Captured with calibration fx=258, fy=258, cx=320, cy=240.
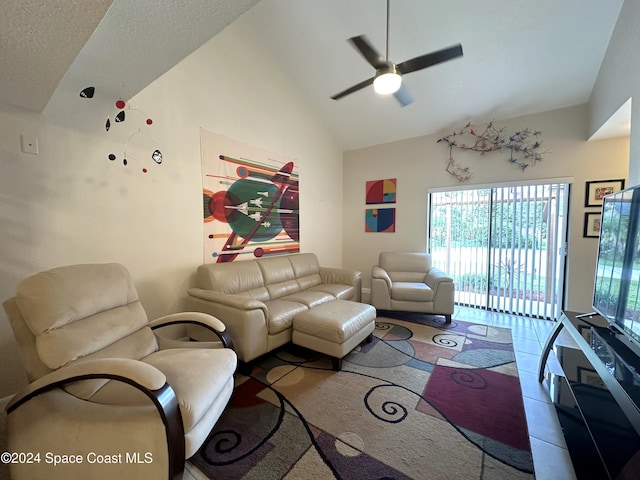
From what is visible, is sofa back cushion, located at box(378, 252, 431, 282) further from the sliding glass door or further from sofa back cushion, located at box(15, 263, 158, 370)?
sofa back cushion, located at box(15, 263, 158, 370)

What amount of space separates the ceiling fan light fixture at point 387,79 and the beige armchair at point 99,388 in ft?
7.65

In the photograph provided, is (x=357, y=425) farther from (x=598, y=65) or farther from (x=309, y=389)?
(x=598, y=65)

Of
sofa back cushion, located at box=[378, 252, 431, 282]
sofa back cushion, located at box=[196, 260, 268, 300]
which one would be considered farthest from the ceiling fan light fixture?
sofa back cushion, located at box=[378, 252, 431, 282]

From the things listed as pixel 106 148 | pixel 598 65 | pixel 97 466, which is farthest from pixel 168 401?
pixel 598 65

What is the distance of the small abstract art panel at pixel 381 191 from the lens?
14.8 ft

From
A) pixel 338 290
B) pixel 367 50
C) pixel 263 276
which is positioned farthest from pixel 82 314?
pixel 367 50

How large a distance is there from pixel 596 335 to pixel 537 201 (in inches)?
94.5

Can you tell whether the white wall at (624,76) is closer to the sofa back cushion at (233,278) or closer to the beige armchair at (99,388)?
the beige armchair at (99,388)

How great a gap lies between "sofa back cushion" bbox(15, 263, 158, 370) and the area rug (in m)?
0.83

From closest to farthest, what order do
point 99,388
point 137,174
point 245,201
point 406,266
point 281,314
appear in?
1. point 99,388
2. point 137,174
3. point 281,314
4. point 245,201
5. point 406,266

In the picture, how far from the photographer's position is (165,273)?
8.34 feet

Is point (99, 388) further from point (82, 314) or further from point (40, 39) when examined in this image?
point (40, 39)

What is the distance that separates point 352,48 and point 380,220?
262 centimetres

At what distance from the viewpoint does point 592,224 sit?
3.17 metres
